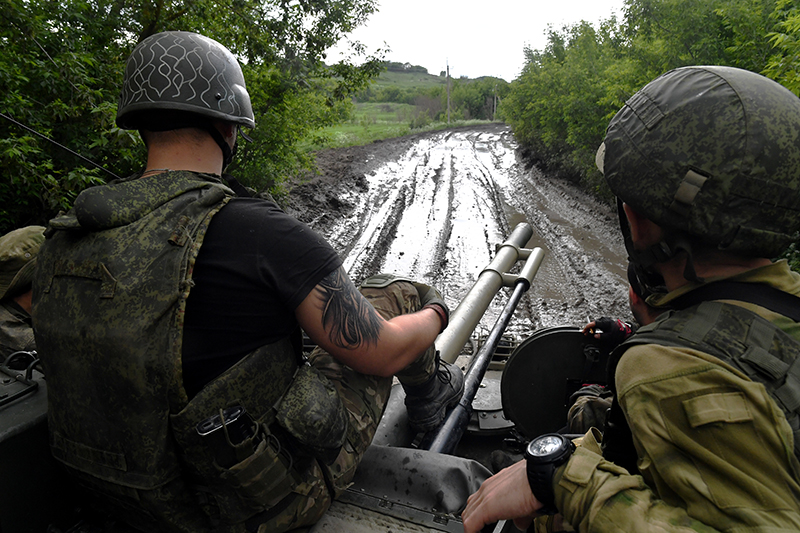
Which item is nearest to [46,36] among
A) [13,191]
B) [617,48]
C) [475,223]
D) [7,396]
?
[13,191]

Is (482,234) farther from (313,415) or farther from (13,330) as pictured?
(313,415)

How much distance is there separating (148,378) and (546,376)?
2195 mm

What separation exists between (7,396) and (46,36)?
5392mm

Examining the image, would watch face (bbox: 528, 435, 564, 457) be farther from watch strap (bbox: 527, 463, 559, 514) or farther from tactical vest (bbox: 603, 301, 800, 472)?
tactical vest (bbox: 603, 301, 800, 472)

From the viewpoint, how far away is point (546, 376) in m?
2.86

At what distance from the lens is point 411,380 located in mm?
2379

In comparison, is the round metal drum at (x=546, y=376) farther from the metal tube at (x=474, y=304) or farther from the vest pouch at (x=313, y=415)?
the vest pouch at (x=313, y=415)

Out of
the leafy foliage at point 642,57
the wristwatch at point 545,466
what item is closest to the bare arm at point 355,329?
the wristwatch at point 545,466

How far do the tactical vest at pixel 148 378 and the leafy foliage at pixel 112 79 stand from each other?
168 cm

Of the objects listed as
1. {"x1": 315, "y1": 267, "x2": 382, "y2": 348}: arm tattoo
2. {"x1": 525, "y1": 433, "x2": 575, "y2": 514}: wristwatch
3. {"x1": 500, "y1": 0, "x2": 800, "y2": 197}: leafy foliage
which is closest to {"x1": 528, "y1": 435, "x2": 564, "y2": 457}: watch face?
{"x1": 525, "y1": 433, "x2": 575, "y2": 514}: wristwatch

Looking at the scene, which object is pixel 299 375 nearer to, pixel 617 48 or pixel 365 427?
pixel 365 427

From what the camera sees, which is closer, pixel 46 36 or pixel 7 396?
pixel 7 396

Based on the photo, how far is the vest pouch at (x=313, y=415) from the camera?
5.21 ft

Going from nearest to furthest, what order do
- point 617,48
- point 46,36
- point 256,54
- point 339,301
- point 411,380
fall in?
1. point 339,301
2. point 411,380
3. point 46,36
4. point 256,54
5. point 617,48
